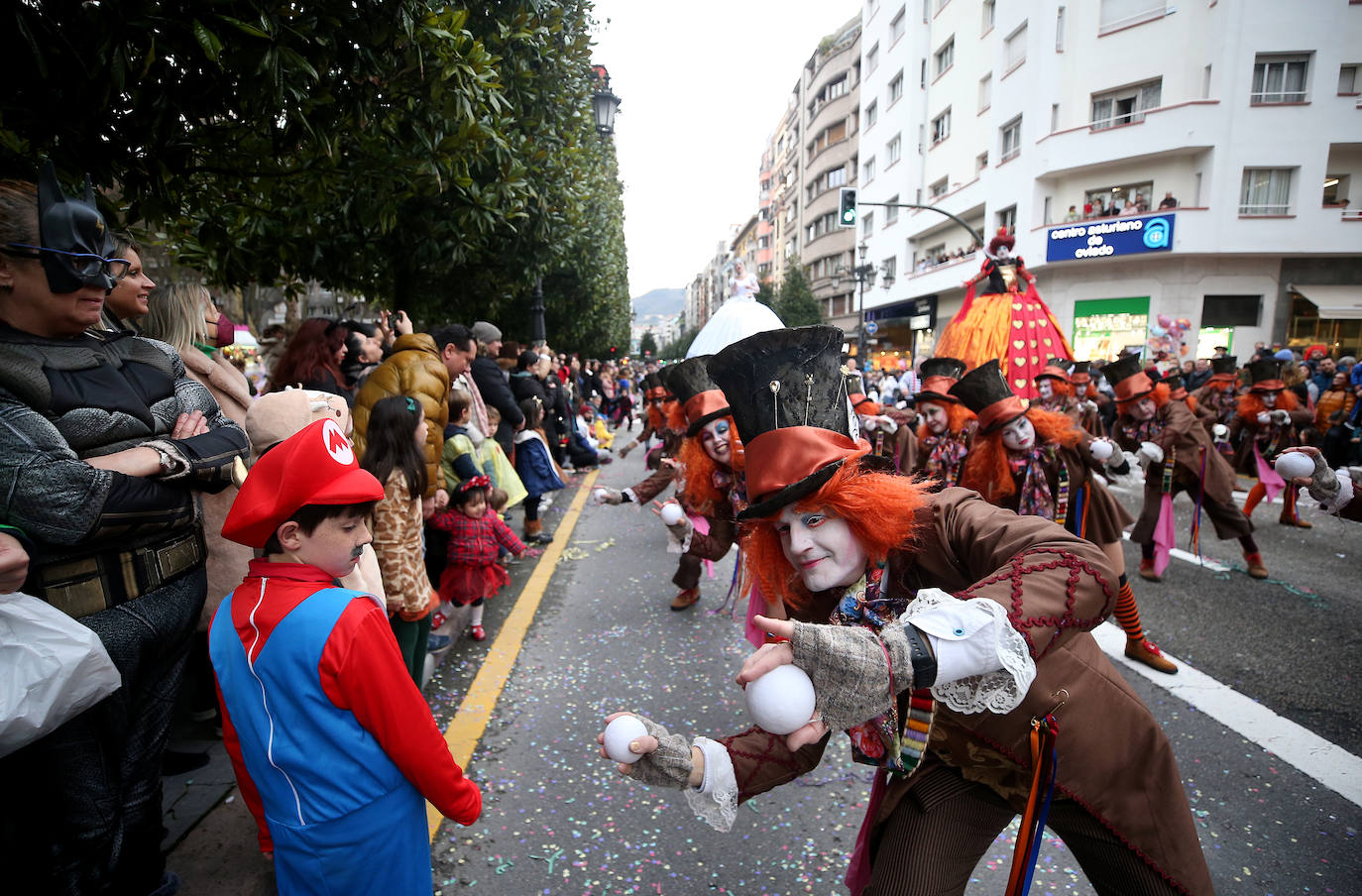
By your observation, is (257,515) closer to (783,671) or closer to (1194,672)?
(783,671)

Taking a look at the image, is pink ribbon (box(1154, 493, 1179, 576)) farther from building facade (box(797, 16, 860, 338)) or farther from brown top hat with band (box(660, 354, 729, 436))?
building facade (box(797, 16, 860, 338))

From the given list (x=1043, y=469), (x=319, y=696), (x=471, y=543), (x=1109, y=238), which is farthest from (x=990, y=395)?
(x=1109, y=238)

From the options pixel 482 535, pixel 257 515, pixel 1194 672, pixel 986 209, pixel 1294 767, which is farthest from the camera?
pixel 986 209

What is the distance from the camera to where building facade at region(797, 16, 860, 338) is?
151ft

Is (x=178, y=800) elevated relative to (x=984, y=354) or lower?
lower

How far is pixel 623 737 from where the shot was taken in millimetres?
1490

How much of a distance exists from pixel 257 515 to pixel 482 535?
2.76 m

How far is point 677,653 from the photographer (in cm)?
447

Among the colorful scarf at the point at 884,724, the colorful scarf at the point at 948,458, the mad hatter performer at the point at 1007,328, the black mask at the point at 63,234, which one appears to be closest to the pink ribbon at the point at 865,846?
the colorful scarf at the point at 884,724

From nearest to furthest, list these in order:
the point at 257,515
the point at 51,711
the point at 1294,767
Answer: the point at 51,711 → the point at 257,515 → the point at 1294,767

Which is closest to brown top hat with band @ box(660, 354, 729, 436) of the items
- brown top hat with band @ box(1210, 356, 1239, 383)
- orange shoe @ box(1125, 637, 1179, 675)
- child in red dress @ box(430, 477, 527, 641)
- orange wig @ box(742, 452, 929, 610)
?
child in red dress @ box(430, 477, 527, 641)

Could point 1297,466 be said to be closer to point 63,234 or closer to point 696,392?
point 696,392

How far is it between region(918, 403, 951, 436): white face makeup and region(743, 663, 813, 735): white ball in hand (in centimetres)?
434

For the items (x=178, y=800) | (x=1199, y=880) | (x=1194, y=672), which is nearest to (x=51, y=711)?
(x=178, y=800)
